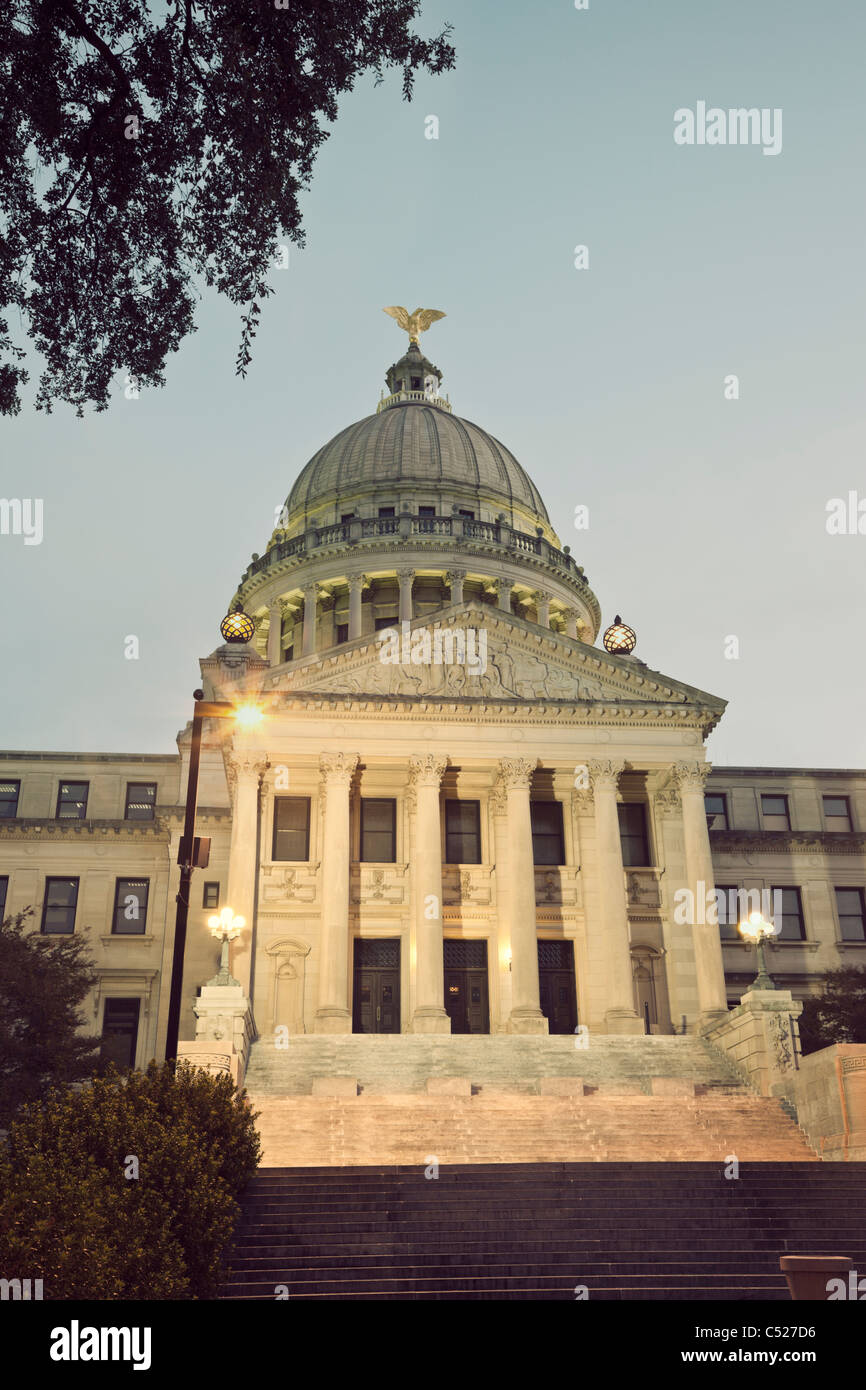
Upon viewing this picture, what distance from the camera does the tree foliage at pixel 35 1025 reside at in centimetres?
3162

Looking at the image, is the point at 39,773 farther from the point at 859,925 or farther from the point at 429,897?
the point at 859,925

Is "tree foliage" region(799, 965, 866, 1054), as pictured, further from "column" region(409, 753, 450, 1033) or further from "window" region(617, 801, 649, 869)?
"column" region(409, 753, 450, 1033)

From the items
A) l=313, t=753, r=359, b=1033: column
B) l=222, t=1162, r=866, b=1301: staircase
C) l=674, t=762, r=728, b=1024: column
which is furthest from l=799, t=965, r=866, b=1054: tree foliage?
l=222, t=1162, r=866, b=1301: staircase

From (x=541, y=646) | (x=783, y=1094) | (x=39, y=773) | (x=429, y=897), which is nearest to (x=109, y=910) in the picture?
(x=39, y=773)

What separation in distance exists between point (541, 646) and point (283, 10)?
3071cm

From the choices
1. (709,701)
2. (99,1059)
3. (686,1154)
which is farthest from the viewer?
(709,701)

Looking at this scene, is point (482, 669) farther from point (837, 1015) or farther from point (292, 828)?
point (837, 1015)

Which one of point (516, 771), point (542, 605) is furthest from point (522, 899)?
point (542, 605)

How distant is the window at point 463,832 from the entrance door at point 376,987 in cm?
369

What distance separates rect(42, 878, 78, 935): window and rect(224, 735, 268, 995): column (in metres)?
13.5

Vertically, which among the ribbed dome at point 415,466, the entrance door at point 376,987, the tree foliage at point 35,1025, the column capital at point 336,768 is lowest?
the tree foliage at point 35,1025

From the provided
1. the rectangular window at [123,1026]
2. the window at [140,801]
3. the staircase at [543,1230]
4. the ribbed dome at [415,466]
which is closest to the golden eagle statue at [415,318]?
the ribbed dome at [415,466]

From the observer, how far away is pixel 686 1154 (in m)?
25.0

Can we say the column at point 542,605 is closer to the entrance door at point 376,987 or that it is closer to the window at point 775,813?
the window at point 775,813
